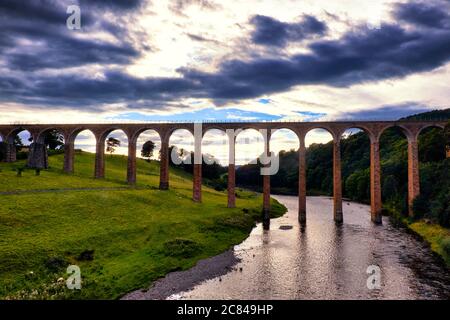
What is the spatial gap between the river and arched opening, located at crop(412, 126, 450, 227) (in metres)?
5.03

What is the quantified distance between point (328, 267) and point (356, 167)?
101 metres

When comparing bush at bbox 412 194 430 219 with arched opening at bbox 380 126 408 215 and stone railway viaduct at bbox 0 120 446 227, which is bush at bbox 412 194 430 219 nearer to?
stone railway viaduct at bbox 0 120 446 227

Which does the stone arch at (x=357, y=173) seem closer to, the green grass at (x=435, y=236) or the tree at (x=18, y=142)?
the green grass at (x=435, y=236)

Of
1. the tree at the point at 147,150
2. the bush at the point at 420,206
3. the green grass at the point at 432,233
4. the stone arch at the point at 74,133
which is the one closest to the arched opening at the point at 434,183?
the bush at the point at 420,206

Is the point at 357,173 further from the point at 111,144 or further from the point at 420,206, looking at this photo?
the point at 111,144

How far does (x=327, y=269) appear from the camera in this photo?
31.8 metres

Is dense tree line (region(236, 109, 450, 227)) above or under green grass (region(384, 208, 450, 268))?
above

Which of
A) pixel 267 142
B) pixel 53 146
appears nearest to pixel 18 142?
pixel 53 146

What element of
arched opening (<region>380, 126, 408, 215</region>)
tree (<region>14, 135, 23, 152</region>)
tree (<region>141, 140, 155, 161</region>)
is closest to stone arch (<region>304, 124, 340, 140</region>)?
arched opening (<region>380, 126, 408, 215</region>)

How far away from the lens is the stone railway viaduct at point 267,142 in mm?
57812

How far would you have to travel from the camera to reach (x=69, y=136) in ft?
232

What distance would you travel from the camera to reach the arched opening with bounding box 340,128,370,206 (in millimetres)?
90875

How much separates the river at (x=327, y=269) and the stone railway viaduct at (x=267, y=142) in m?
9.79
